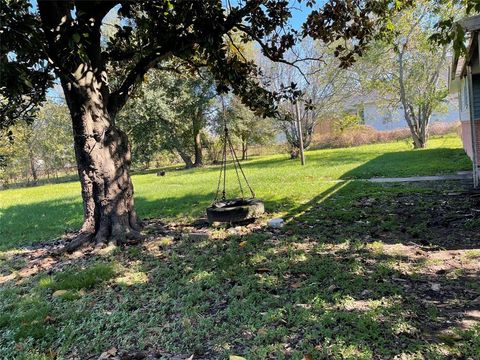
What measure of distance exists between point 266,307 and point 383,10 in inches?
208

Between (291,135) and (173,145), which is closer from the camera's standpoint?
(291,135)

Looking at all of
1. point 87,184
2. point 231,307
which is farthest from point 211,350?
point 87,184

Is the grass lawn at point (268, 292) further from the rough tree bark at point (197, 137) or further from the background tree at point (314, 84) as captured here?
the rough tree bark at point (197, 137)

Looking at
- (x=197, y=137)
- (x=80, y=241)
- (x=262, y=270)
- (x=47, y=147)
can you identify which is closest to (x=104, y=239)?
(x=80, y=241)

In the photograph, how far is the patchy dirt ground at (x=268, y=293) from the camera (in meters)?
2.47

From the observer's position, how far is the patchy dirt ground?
2.47 m

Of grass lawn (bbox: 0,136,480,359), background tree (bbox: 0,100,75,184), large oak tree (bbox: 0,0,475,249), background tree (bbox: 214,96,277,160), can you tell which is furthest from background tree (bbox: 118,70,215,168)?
grass lawn (bbox: 0,136,480,359)

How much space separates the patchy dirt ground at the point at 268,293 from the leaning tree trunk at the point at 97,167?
1.64 feet

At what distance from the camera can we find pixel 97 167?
209 inches

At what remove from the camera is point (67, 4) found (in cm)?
500

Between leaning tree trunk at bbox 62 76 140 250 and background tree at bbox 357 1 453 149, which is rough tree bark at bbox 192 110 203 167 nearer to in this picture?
background tree at bbox 357 1 453 149

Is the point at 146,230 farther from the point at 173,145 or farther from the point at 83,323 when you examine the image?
the point at 173,145

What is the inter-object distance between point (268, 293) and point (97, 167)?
10.9 feet

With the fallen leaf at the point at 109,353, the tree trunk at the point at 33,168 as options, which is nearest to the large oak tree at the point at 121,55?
the fallen leaf at the point at 109,353
